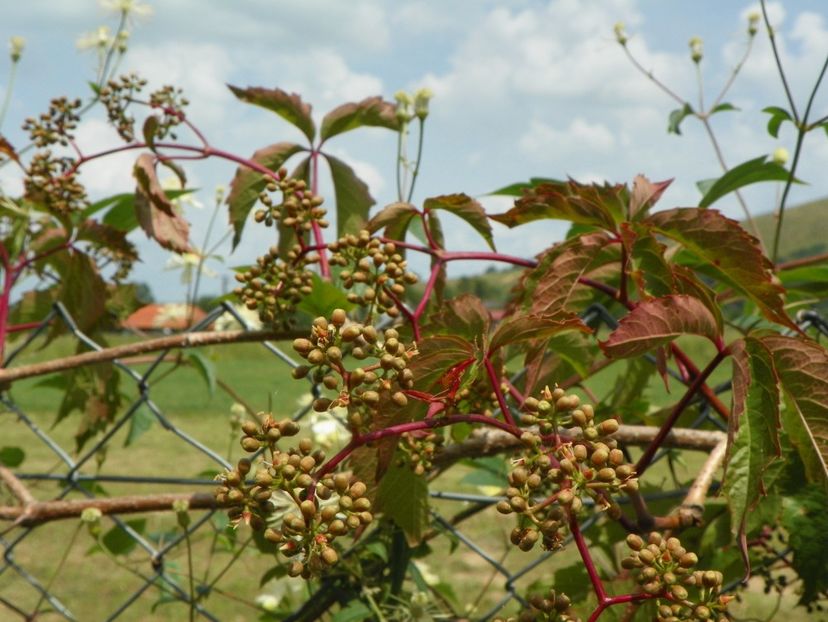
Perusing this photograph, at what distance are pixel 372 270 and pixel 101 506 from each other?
54 cm

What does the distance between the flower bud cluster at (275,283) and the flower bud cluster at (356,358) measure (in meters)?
0.27

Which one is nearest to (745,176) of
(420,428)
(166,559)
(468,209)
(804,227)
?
(468,209)

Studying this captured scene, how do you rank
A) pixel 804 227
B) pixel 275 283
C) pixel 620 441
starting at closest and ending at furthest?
pixel 275 283
pixel 620 441
pixel 804 227

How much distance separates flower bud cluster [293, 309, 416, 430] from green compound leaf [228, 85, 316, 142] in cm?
67

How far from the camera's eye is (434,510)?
3.73ft

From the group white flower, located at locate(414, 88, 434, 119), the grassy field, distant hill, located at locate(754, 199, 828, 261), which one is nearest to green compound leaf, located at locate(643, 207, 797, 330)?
the grassy field

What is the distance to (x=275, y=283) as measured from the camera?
83cm

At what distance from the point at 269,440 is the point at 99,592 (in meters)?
3.11

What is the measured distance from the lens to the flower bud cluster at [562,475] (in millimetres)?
479

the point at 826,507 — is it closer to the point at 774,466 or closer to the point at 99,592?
the point at 774,466

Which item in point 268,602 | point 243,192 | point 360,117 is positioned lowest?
point 268,602

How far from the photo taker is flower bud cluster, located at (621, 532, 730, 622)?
50 cm

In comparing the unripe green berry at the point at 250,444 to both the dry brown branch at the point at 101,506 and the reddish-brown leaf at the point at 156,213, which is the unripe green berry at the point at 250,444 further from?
the reddish-brown leaf at the point at 156,213

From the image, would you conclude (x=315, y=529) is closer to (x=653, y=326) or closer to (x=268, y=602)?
(x=653, y=326)
